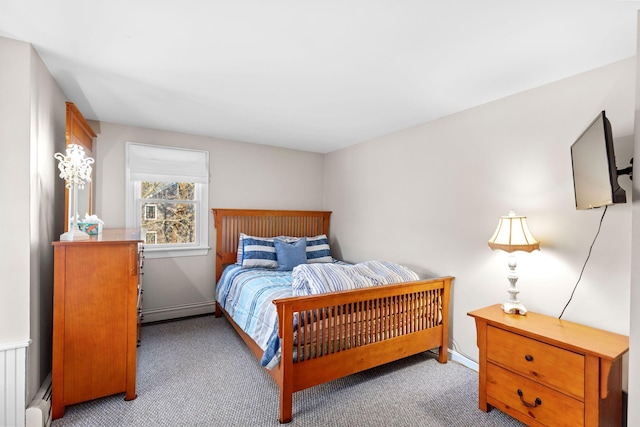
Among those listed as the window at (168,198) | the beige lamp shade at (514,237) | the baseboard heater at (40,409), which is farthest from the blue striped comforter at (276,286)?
the baseboard heater at (40,409)

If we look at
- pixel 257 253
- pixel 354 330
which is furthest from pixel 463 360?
pixel 257 253

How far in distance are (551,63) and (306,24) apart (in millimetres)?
1581

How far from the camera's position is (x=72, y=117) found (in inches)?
94.1

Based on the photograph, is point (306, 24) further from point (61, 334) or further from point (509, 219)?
point (61, 334)

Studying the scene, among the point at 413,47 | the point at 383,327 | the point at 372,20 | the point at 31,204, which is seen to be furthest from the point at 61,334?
the point at 413,47

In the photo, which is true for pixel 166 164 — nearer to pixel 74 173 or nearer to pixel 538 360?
pixel 74 173

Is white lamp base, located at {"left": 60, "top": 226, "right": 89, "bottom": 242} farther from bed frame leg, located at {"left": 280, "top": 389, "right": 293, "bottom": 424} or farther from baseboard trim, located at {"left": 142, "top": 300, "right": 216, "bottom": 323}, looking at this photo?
baseboard trim, located at {"left": 142, "top": 300, "right": 216, "bottom": 323}

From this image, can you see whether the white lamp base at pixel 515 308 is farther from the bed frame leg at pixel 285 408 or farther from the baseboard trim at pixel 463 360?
the bed frame leg at pixel 285 408

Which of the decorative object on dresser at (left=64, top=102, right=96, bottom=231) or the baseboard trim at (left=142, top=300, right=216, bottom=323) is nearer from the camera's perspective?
the decorative object on dresser at (left=64, top=102, right=96, bottom=231)

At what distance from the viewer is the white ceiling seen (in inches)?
59.5

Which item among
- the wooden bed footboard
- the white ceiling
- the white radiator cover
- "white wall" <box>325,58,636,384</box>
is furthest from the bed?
the white ceiling

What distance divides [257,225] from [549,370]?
3.33 m

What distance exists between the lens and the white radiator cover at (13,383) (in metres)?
1.77

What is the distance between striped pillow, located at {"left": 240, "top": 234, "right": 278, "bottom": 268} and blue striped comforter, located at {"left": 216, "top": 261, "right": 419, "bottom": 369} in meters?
0.32
